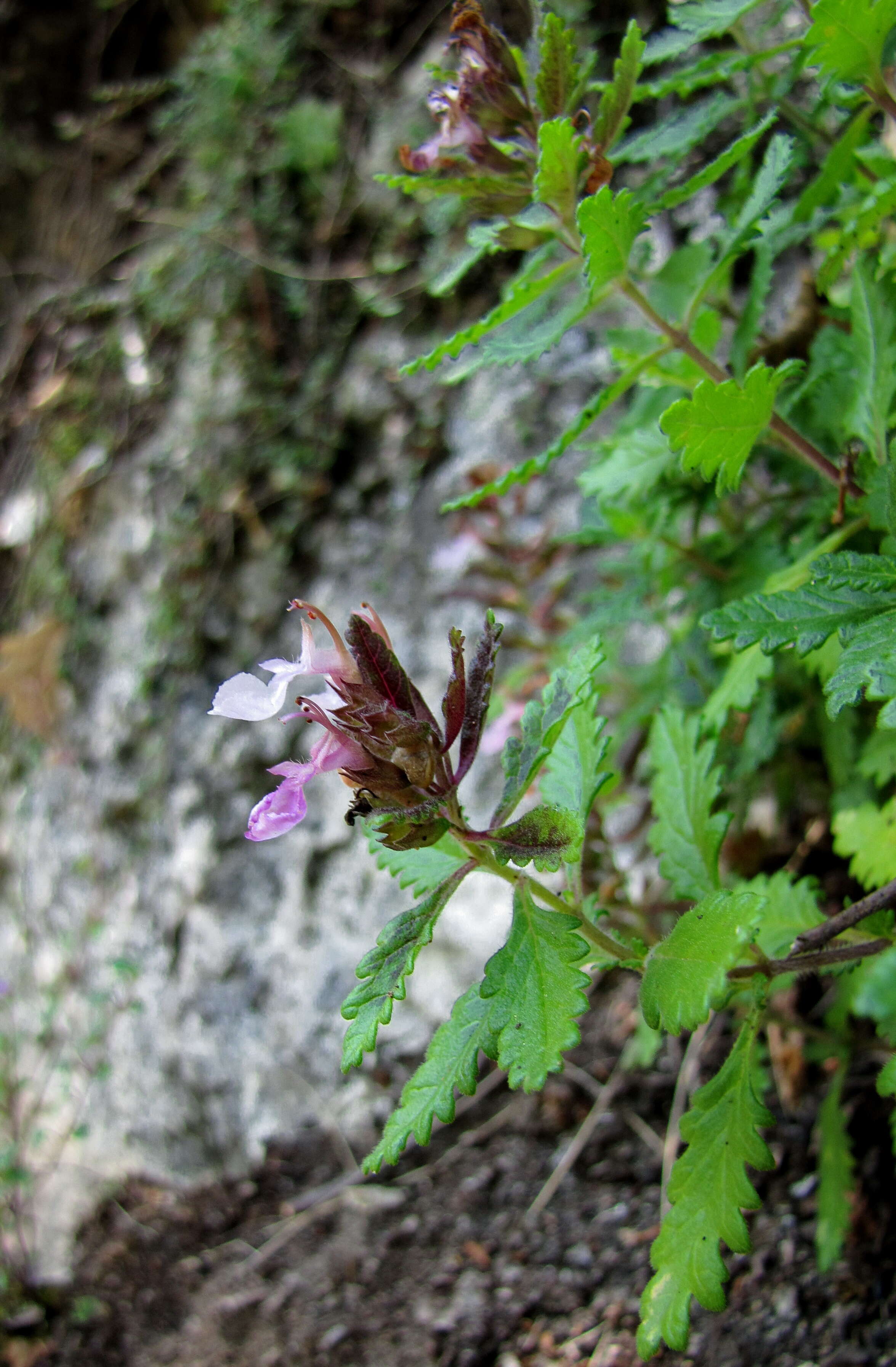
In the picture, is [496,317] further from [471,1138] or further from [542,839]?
[471,1138]

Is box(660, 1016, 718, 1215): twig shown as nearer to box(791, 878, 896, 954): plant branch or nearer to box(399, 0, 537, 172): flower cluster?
box(791, 878, 896, 954): plant branch

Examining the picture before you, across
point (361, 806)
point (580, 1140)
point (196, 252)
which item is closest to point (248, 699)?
point (361, 806)

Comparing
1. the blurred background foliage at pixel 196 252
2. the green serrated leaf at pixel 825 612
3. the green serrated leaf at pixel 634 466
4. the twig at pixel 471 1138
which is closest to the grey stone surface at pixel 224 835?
the blurred background foliage at pixel 196 252

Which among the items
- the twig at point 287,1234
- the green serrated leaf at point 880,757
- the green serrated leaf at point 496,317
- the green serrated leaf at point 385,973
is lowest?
the twig at point 287,1234

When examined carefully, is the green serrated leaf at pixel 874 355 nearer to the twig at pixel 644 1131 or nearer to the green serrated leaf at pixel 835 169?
the green serrated leaf at pixel 835 169

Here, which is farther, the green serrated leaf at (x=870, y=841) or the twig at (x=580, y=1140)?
the twig at (x=580, y=1140)

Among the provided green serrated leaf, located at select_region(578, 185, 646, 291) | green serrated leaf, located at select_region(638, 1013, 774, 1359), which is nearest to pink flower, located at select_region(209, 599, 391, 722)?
green serrated leaf, located at select_region(578, 185, 646, 291)

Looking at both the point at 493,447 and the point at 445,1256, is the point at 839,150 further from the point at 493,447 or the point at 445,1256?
the point at 445,1256
